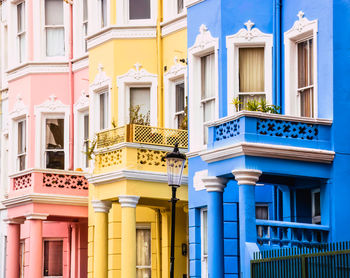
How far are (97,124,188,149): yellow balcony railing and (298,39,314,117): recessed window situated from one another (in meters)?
4.44

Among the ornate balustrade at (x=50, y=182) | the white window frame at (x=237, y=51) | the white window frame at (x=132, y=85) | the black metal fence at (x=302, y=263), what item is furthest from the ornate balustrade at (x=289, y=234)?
the ornate balustrade at (x=50, y=182)

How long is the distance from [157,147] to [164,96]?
7.71 feet

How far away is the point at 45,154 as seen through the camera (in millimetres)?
34844

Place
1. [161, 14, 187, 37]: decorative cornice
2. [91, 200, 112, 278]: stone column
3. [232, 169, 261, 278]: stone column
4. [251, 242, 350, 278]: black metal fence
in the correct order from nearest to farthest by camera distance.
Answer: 1. [251, 242, 350, 278]: black metal fence
2. [232, 169, 261, 278]: stone column
3. [91, 200, 112, 278]: stone column
4. [161, 14, 187, 37]: decorative cornice

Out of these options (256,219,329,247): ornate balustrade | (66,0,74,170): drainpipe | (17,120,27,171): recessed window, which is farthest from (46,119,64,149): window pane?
(256,219,329,247): ornate balustrade

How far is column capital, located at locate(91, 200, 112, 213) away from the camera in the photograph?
29.3 m

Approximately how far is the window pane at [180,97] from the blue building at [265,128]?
273 cm

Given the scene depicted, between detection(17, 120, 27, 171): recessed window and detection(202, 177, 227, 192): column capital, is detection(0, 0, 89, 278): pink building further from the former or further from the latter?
detection(202, 177, 227, 192): column capital

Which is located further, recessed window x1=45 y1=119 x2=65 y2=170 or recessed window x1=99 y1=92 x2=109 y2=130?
recessed window x1=45 y1=119 x2=65 y2=170

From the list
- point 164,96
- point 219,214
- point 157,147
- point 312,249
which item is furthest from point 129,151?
point 312,249

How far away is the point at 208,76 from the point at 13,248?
29.4ft

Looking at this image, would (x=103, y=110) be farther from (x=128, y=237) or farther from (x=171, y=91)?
(x=128, y=237)

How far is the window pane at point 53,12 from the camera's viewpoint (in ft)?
116

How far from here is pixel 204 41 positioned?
27203 mm
